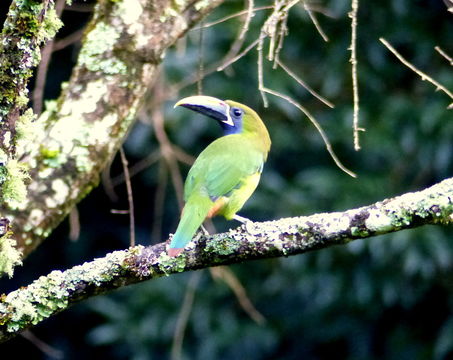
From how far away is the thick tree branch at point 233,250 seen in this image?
8.23 ft

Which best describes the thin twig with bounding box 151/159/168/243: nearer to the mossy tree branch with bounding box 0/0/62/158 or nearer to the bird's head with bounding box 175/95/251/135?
the bird's head with bounding box 175/95/251/135

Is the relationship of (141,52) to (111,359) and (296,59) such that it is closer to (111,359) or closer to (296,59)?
(296,59)

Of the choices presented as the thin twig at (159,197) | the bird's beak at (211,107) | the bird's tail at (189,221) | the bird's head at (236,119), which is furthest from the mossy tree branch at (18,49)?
the thin twig at (159,197)

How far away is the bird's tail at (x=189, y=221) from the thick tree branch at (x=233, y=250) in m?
0.03

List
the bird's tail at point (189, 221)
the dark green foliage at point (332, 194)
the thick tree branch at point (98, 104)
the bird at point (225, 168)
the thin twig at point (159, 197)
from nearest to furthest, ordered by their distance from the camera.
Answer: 1. the bird's tail at point (189, 221)
2. the thick tree branch at point (98, 104)
3. the bird at point (225, 168)
4. the thin twig at point (159, 197)
5. the dark green foliage at point (332, 194)

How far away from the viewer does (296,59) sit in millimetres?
7359

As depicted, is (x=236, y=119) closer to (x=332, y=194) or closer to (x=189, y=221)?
(x=189, y=221)

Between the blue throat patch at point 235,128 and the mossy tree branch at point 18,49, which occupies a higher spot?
the mossy tree branch at point 18,49

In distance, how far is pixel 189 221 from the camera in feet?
10.3

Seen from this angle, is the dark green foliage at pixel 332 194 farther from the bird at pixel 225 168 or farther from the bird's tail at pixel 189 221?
the bird's tail at pixel 189 221

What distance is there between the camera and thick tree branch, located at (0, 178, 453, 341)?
8.23 ft

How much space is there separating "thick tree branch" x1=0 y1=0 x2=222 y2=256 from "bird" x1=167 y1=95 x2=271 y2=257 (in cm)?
38

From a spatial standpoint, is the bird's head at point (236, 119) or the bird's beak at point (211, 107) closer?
the bird's beak at point (211, 107)

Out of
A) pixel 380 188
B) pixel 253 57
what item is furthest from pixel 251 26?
pixel 380 188
